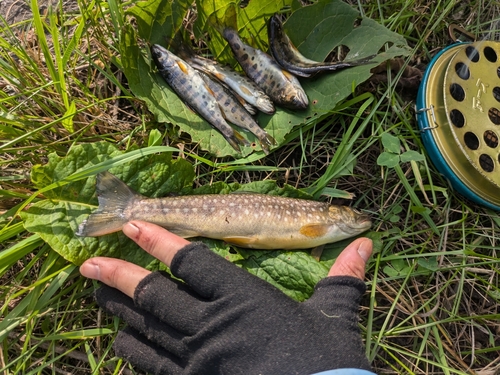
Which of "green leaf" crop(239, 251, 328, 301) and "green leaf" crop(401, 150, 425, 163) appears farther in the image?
"green leaf" crop(401, 150, 425, 163)

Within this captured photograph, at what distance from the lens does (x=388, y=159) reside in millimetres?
2990

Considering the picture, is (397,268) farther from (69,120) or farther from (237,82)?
(69,120)

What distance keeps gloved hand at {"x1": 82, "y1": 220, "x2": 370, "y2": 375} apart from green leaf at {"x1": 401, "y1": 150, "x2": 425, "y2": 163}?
1049mm

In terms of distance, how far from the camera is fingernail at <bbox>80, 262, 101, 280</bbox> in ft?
8.37

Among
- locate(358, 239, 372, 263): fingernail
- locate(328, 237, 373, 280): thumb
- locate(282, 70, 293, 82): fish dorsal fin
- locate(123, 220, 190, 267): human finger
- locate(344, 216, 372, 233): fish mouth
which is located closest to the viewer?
locate(123, 220, 190, 267): human finger

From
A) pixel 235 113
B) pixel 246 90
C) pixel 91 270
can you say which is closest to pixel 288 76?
pixel 246 90

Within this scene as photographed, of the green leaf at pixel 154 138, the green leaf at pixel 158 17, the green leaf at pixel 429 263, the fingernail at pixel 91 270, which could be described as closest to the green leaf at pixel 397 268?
the green leaf at pixel 429 263

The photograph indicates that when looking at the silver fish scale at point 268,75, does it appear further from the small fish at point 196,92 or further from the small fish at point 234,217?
the small fish at point 234,217

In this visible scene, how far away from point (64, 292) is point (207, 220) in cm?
118

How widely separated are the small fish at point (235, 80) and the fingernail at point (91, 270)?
1598 mm

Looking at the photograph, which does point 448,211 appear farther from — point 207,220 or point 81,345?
point 81,345

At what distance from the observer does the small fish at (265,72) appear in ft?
9.83

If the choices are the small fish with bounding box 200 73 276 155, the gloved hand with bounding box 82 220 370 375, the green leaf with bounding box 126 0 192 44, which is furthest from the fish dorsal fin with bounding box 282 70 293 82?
the gloved hand with bounding box 82 220 370 375

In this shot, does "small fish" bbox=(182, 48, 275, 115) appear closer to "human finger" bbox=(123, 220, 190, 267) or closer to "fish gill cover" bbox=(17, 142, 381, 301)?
"fish gill cover" bbox=(17, 142, 381, 301)
